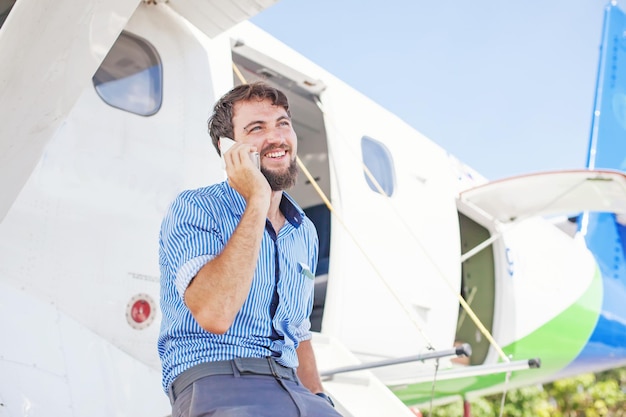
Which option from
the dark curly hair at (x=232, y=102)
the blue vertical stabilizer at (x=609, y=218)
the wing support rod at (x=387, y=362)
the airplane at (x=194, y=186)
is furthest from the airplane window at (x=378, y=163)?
the dark curly hair at (x=232, y=102)

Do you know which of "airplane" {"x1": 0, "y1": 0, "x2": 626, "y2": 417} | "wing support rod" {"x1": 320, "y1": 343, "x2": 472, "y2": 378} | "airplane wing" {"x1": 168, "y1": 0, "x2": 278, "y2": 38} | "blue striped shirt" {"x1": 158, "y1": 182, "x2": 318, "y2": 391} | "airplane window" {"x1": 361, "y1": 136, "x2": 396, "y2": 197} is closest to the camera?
"blue striped shirt" {"x1": 158, "y1": 182, "x2": 318, "y2": 391}

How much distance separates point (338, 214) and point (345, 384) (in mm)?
1503

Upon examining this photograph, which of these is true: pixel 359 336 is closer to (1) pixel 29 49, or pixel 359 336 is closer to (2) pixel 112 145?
(2) pixel 112 145

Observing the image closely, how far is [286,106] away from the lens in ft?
6.52

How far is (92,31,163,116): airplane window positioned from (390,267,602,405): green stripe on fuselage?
3.73 meters

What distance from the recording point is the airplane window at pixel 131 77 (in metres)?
3.88

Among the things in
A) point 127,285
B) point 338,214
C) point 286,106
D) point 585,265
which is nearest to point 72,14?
point 286,106

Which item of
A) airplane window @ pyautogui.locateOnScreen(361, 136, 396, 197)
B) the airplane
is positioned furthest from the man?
airplane window @ pyautogui.locateOnScreen(361, 136, 396, 197)

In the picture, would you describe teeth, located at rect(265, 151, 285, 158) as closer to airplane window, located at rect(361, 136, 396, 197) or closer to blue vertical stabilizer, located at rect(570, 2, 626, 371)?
airplane window, located at rect(361, 136, 396, 197)

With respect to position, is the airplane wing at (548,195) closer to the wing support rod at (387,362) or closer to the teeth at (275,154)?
the wing support rod at (387,362)

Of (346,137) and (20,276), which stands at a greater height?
(346,137)

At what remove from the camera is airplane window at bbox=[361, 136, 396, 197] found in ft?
19.2

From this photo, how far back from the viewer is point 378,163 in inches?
238

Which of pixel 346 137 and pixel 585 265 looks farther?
pixel 585 265
